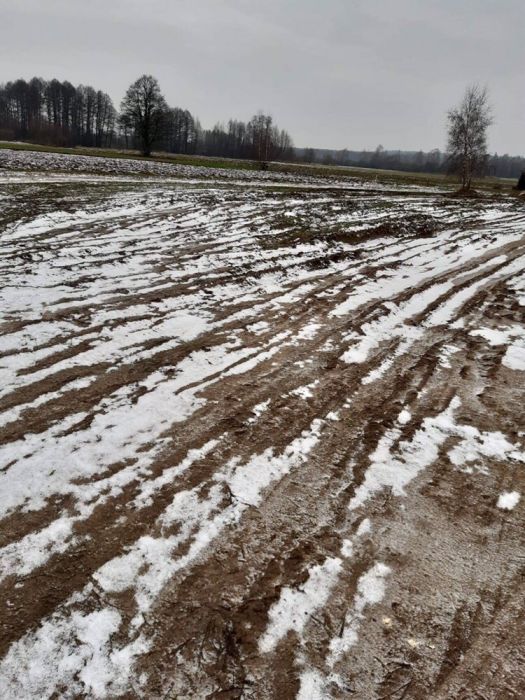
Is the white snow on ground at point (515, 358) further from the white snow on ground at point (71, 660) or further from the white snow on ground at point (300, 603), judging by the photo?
the white snow on ground at point (71, 660)

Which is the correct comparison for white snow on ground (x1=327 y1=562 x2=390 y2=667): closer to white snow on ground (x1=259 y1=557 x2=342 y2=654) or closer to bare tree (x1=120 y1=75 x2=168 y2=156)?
white snow on ground (x1=259 y1=557 x2=342 y2=654)

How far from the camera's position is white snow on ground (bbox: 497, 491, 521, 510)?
2867 mm

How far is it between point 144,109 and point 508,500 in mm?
60677

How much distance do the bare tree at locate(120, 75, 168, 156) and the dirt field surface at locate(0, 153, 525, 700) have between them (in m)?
52.7

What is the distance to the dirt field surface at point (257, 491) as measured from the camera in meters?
1.95

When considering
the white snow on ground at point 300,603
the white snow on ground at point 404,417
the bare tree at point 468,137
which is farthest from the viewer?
the bare tree at point 468,137

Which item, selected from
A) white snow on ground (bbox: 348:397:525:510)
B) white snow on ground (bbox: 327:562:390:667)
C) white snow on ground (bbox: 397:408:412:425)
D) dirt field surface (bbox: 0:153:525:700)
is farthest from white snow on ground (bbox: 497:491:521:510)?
white snow on ground (bbox: 327:562:390:667)

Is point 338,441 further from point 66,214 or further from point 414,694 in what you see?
point 66,214

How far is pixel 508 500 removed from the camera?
2.91 meters

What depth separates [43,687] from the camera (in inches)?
71.0

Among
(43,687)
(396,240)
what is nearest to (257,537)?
(43,687)

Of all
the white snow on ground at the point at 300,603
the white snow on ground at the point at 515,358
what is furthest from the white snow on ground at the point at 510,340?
the white snow on ground at the point at 300,603

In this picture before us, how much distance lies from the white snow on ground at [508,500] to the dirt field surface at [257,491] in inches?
0.5

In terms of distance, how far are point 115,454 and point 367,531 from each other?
1884 mm
